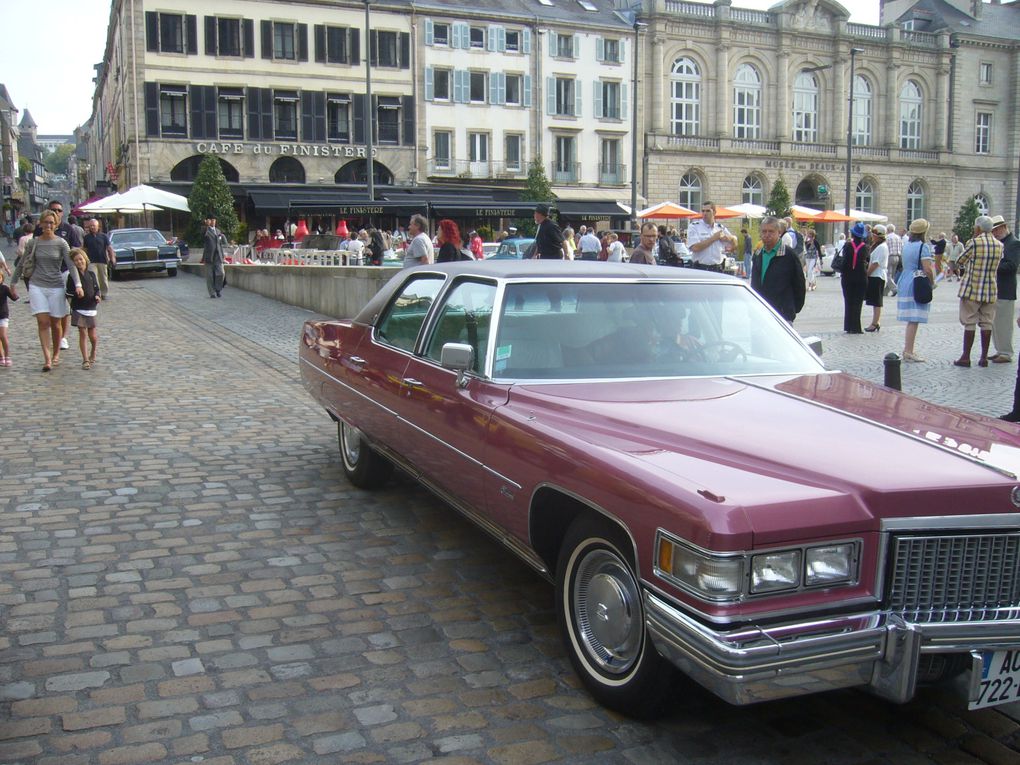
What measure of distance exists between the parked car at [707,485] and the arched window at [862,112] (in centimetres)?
6078

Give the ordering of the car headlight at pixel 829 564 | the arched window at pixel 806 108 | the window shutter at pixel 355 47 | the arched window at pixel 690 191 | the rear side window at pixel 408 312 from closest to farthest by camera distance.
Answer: the car headlight at pixel 829 564
the rear side window at pixel 408 312
the window shutter at pixel 355 47
the arched window at pixel 690 191
the arched window at pixel 806 108

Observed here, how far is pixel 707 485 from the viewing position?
10.0 ft

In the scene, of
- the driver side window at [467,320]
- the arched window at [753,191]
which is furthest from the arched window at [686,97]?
the driver side window at [467,320]

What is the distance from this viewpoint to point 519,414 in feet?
13.3

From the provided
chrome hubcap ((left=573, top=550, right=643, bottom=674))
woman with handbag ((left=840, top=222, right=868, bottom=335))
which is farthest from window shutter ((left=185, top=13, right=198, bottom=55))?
chrome hubcap ((left=573, top=550, right=643, bottom=674))

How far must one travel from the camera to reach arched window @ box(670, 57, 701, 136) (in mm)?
55219

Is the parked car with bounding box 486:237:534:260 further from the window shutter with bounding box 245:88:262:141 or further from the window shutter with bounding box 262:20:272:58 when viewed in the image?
the window shutter with bounding box 262:20:272:58

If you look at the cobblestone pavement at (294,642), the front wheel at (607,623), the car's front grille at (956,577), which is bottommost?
the cobblestone pavement at (294,642)

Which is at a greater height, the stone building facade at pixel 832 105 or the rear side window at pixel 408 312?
the stone building facade at pixel 832 105

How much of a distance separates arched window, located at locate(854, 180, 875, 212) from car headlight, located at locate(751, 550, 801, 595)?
2459 inches

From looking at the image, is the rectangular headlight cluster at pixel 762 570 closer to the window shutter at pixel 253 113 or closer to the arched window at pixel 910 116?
the window shutter at pixel 253 113

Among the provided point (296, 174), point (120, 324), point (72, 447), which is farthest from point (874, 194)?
point (72, 447)

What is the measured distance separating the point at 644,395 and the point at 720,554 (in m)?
1.39

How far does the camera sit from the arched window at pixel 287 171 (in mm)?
47125
